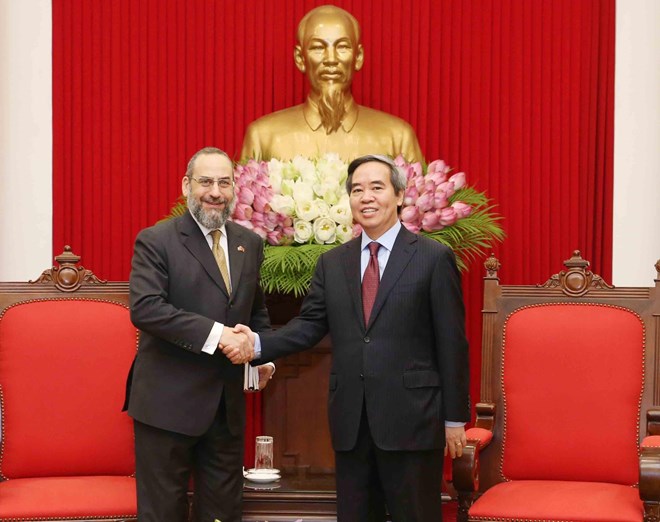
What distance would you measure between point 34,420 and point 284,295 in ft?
3.03

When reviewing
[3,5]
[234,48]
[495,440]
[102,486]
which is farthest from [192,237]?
[3,5]

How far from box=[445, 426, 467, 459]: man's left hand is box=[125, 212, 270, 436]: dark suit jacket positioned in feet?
2.02

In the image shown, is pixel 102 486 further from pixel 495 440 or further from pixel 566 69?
pixel 566 69

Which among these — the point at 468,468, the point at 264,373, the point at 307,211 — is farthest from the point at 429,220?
the point at 468,468

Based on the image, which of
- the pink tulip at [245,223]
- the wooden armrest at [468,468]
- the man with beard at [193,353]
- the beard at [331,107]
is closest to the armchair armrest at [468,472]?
the wooden armrest at [468,468]

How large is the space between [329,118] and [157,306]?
1.57 m

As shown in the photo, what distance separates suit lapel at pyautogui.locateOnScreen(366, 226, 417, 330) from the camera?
2963 mm

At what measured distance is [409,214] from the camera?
3572 mm

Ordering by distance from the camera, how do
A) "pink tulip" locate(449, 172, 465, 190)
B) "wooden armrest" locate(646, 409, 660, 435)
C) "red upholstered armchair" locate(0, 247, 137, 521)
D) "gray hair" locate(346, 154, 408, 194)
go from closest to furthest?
"gray hair" locate(346, 154, 408, 194) < "wooden armrest" locate(646, 409, 660, 435) < "red upholstered armchair" locate(0, 247, 137, 521) < "pink tulip" locate(449, 172, 465, 190)

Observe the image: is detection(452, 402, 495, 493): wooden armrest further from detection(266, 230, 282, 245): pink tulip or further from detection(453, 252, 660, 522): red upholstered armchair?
detection(266, 230, 282, 245): pink tulip

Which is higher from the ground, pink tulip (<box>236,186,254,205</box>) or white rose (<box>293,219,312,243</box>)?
pink tulip (<box>236,186,254,205</box>)

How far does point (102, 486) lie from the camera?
3289 mm

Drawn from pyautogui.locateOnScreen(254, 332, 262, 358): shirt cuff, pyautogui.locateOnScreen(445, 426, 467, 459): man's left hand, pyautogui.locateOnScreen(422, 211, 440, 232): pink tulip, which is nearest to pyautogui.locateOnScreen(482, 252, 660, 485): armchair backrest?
pyautogui.locateOnScreen(422, 211, 440, 232): pink tulip

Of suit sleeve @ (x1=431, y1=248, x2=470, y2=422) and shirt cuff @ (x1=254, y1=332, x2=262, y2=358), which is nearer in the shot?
suit sleeve @ (x1=431, y1=248, x2=470, y2=422)
